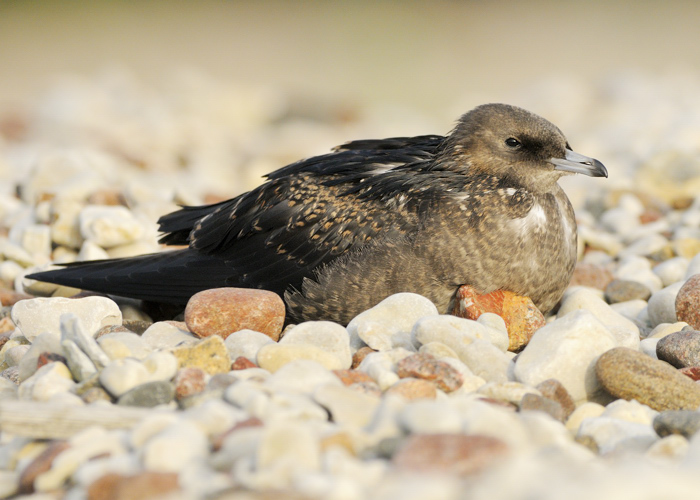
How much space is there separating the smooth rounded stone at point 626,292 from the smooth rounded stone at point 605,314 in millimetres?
415

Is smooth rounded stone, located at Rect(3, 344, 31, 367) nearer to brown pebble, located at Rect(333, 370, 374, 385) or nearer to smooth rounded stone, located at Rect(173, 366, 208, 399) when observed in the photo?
smooth rounded stone, located at Rect(173, 366, 208, 399)

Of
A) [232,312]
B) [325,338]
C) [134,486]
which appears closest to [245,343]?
[325,338]

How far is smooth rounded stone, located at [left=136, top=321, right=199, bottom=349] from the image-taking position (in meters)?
3.71

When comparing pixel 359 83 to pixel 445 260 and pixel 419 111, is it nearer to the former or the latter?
pixel 419 111

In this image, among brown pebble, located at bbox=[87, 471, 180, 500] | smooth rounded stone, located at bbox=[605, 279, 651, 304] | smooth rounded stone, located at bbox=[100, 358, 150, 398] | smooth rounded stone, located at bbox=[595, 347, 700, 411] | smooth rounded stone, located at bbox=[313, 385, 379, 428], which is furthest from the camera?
smooth rounded stone, located at bbox=[605, 279, 651, 304]

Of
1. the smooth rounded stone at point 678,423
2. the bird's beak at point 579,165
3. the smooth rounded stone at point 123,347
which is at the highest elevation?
the bird's beak at point 579,165

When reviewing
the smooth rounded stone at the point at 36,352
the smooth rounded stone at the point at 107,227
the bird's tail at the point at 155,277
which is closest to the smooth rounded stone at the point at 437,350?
the smooth rounded stone at the point at 36,352

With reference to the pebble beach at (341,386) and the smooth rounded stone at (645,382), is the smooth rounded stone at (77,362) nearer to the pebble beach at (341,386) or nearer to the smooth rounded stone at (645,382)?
the pebble beach at (341,386)

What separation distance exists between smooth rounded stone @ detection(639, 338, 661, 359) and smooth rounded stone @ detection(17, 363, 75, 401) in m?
2.28

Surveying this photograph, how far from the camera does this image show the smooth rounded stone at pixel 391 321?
11.7 feet

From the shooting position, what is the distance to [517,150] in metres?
4.41

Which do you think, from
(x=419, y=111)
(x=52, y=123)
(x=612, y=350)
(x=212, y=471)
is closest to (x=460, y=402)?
(x=212, y=471)

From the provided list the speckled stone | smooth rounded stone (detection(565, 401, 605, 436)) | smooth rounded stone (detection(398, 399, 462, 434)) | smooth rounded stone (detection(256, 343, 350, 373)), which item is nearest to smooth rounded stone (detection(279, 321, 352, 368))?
smooth rounded stone (detection(256, 343, 350, 373))

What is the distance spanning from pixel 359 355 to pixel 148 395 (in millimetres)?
963
